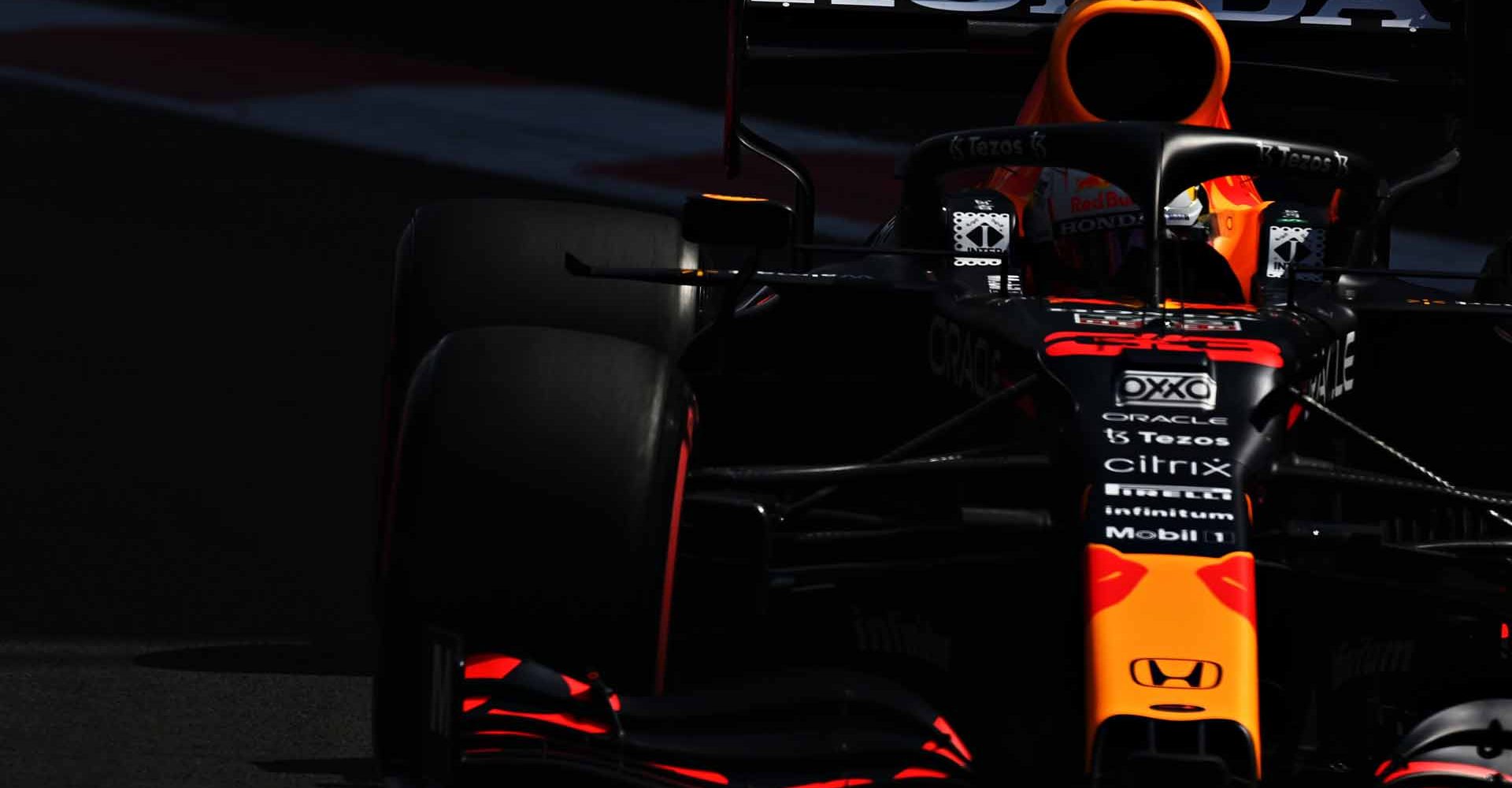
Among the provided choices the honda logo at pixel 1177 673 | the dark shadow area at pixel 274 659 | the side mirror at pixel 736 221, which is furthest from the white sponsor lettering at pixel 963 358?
the dark shadow area at pixel 274 659

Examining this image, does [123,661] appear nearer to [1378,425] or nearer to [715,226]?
[715,226]

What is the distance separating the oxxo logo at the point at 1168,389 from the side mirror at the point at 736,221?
0.68 m

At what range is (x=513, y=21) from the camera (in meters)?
12.9

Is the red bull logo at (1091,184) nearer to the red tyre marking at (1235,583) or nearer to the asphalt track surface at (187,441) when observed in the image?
the red tyre marking at (1235,583)

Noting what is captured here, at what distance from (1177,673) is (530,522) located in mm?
880

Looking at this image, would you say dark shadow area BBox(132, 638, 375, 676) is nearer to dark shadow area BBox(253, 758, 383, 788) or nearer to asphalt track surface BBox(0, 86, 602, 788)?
asphalt track surface BBox(0, 86, 602, 788)

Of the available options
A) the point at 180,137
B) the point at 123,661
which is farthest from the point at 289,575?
the point at 180,137

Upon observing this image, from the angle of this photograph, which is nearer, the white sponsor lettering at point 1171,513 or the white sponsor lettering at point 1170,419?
the white sponsor lettering at point 1171,513

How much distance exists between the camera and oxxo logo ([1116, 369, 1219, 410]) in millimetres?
3703

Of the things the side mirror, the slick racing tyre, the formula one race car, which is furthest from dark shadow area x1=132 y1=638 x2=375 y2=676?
the slick racing tyre

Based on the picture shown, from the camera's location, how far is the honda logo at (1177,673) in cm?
334

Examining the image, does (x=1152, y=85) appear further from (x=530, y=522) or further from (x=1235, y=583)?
(x=530, y=522)

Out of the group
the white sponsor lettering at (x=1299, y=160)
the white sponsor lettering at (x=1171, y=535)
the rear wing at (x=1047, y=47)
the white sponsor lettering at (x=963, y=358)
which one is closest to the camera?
the white sponsor lettering at (x=1171, y=535)

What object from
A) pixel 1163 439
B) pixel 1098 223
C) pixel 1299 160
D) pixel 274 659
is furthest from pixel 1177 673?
pixel 274 659
